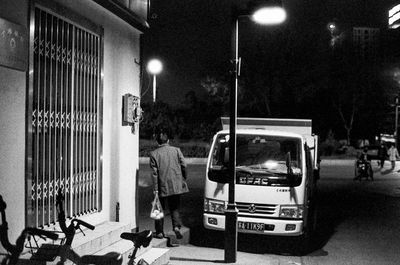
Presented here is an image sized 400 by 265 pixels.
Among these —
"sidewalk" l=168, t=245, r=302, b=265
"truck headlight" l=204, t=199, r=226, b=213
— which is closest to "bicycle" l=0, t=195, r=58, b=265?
"sidewalk" l=168, t=245, r=302, b=265

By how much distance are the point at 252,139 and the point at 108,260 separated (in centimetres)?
698

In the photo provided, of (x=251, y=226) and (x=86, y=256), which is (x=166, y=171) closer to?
(x=251, y=226)

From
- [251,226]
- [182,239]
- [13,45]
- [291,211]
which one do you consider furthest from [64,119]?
[291,211]

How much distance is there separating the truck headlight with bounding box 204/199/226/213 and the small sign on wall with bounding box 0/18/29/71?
16.7 ft

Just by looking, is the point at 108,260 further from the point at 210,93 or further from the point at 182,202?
the point at 210,93

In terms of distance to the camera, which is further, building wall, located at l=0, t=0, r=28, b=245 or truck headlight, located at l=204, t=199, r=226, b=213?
truck headlight, located at l=204, t=199, r=226, b=213

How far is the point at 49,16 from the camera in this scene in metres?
7.02

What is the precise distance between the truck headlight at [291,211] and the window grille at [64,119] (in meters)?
3.50

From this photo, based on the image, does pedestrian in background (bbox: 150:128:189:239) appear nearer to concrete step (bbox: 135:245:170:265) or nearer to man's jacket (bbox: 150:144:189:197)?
man's jacket (bbox: 150:144:189:197)

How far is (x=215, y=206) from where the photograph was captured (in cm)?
1036

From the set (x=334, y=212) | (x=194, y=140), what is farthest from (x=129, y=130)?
(x=194, y=140)

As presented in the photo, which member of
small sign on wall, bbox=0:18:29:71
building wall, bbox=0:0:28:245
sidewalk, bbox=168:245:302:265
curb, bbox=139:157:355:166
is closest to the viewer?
small sign on wall, bbox=0:18:29:71

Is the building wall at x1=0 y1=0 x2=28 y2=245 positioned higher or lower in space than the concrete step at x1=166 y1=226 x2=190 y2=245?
higher

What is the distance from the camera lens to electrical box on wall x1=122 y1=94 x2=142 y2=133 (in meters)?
9.16
